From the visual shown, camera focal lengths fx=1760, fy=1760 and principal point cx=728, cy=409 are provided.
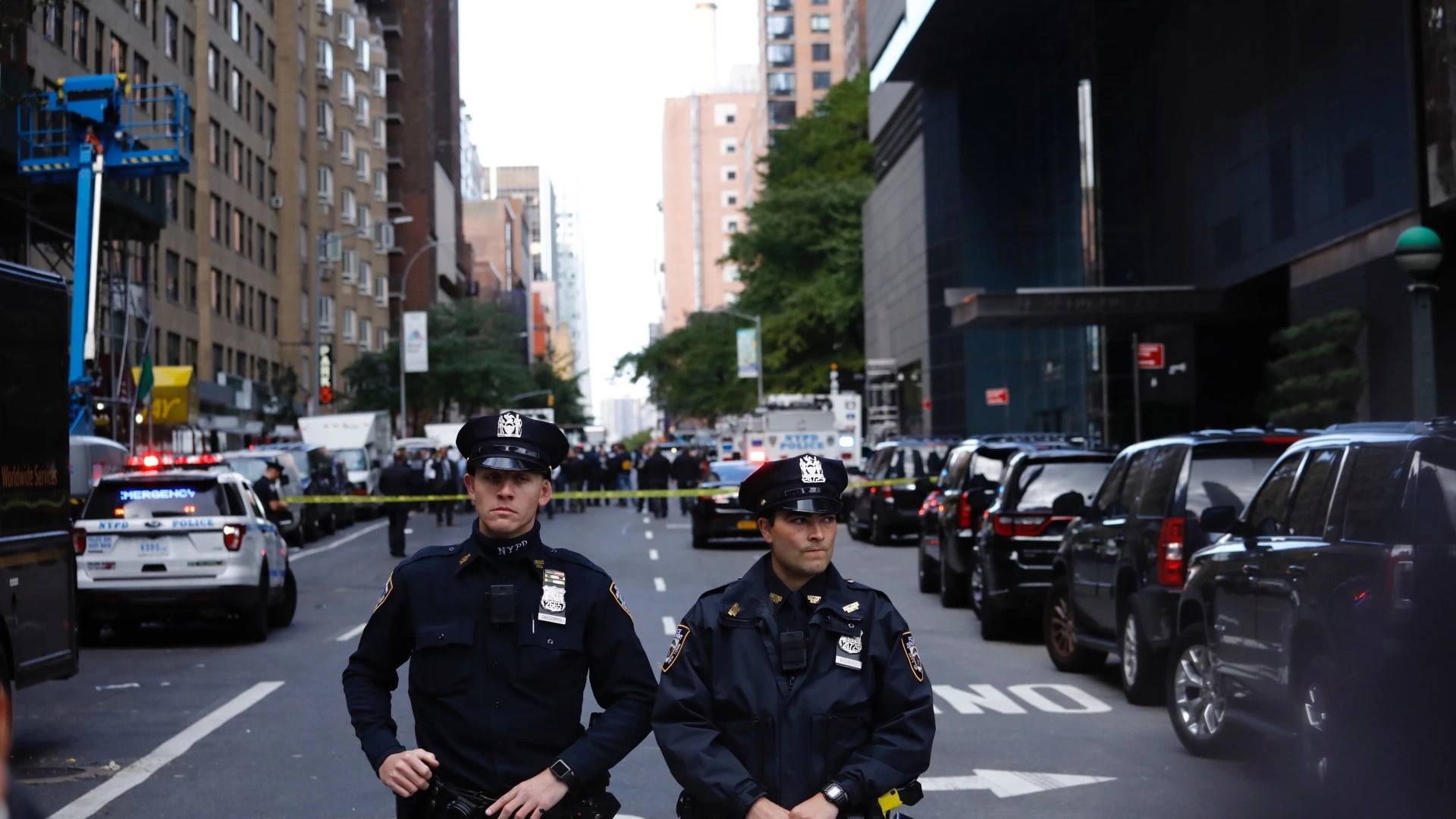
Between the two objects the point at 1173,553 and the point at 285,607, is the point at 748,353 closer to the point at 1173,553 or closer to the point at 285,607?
the point at 285,607

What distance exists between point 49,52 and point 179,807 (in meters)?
36.7

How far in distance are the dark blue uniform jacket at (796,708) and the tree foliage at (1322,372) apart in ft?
88.6

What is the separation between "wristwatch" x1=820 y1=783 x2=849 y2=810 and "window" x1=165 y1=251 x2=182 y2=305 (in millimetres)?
54040

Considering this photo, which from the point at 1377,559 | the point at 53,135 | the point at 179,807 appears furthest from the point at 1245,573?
the point at 53,135

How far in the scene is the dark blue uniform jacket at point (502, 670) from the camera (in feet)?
14.1

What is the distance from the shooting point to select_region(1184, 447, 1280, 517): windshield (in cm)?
1158

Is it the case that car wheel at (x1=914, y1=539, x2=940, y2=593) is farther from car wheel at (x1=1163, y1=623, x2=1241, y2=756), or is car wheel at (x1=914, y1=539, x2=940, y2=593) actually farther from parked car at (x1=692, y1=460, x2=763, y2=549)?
car wheel at (x1=1163, y1=623, x2=1241, y2=756)

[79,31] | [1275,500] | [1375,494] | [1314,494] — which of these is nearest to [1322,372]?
[1275,500]

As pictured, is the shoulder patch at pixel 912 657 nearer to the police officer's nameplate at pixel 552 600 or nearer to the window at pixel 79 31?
the police officer's nameplate at pixel 552 600

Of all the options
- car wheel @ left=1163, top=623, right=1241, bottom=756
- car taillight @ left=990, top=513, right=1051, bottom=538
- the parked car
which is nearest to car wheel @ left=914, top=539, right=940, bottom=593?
car taillight @ left=990, top=513, right=1051, bottom=538

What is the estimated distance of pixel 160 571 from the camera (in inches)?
657

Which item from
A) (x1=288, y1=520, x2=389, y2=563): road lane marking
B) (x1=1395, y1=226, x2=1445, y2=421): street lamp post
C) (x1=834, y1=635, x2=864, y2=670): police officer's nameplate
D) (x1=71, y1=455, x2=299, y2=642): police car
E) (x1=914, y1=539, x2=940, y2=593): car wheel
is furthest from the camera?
(x1=288, y1=520, x2=389, y2=563): road lane marking

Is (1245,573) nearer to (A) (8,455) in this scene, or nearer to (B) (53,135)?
(A) (8,455)

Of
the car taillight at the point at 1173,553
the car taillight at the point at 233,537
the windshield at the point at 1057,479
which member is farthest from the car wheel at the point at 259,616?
the car taillight at the point at 1173,553
